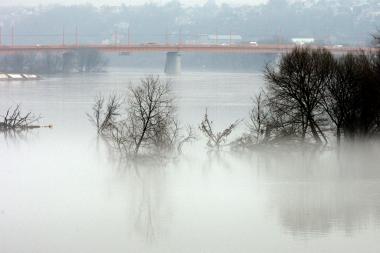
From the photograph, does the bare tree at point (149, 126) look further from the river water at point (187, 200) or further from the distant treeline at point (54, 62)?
the distant treeline at point (54, 62)

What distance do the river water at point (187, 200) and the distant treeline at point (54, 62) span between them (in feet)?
100

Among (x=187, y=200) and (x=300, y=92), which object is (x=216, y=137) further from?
(x=187, y=200)

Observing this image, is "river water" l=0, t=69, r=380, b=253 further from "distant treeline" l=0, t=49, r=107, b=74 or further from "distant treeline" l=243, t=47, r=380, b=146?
"distant treeline" l=0, t=49, r=107, b=74

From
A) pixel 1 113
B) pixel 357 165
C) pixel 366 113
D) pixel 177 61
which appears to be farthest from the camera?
pixel 177 61

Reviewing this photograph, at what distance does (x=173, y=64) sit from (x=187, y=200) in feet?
120

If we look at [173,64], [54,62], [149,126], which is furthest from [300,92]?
[54,62]

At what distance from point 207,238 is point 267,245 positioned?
1.85ft

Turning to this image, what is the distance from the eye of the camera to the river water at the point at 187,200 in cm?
885

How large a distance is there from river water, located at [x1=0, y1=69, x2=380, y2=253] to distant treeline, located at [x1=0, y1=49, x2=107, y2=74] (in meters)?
30.6

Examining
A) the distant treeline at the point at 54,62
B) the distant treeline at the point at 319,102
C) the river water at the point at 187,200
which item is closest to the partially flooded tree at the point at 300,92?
the distant treeline at the point at 319,102

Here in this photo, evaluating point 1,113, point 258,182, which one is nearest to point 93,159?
point 258,182

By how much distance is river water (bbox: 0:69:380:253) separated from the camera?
29.0 feet

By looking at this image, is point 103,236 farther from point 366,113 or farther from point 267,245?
point 366,113

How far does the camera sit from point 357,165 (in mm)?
13094
